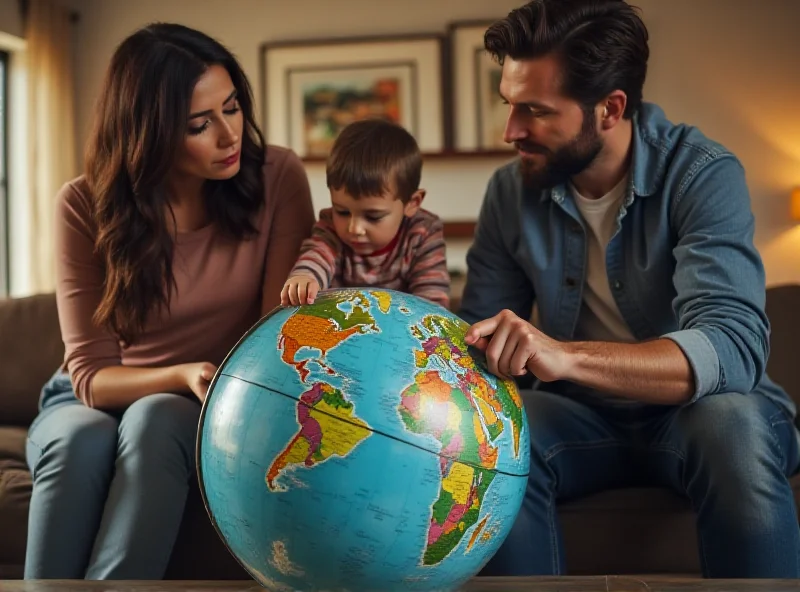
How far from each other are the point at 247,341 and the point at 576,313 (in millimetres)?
927

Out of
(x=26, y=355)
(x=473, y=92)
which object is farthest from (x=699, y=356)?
(x=473, y=92)

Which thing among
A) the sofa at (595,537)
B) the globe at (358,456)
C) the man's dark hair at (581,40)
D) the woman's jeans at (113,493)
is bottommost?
the sofa at (595,537)

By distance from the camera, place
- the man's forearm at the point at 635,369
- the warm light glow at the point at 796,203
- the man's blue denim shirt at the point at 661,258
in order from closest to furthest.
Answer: the man's forearm at the point at 635,369 < the man's blue denim shirt at the point at 661,258 < the warm light glow at the point at 796,203

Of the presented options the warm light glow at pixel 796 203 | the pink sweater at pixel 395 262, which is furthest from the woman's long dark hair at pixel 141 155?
the warm light glow at pixel 796 203

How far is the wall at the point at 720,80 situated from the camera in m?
5.77

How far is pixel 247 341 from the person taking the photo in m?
1.30

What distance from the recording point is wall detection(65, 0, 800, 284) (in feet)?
18.9

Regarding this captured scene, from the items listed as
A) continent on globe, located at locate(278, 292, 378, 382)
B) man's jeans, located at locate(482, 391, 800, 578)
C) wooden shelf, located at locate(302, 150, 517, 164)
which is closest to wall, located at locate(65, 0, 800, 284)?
wooden shelf, located at locate(302, 150, 517, 164)

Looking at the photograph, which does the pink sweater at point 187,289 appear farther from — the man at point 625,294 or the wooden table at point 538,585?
the wooden table at point 538,585

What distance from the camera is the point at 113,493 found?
1753 millimetres

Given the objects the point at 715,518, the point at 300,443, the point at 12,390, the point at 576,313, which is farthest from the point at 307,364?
the point at 12,390

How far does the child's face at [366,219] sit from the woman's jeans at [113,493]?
0.46 metres

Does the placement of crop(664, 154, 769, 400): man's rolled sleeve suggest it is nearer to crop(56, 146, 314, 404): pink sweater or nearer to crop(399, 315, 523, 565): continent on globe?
crop(399, 315, 523, 565): continent on globe

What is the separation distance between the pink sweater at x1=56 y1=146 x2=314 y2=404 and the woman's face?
17 centimetres
